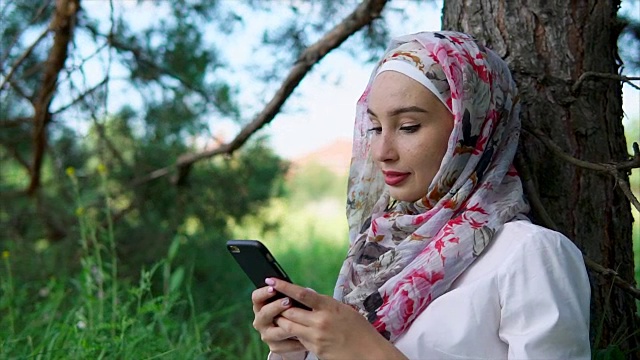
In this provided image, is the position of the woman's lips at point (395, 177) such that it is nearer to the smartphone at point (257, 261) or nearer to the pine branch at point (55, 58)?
the smartphone at point (257, 261)

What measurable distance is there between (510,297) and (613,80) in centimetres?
93

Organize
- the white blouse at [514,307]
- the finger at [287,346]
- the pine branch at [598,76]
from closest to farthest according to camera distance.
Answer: the white blouse at [514,307], the finger at [287,346], the pine branch at [598,76]

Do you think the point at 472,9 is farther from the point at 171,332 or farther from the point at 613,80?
the point at 171,332

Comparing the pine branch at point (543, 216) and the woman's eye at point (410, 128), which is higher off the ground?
the woman's eye at point (410, 128)

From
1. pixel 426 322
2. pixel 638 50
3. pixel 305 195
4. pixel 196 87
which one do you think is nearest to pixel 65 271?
pixel 196 87

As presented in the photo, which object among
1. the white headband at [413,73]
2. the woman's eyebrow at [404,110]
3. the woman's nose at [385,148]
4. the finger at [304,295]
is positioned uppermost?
the white headband at [413,73]

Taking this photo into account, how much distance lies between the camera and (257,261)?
5.02 feet

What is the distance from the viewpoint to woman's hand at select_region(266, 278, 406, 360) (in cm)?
149

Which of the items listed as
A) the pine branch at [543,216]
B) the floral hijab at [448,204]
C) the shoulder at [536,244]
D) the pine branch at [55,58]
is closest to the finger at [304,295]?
the floral hijab at [448,204]

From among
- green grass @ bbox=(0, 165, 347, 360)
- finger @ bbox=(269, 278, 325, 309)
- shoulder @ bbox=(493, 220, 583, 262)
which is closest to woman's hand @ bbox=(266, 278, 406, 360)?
finger @ bbox=(269, 278, 325, 309)

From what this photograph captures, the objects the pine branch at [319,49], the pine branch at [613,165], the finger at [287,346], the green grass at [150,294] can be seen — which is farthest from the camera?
the pine branch at [319,49]

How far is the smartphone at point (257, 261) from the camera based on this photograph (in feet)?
4.93

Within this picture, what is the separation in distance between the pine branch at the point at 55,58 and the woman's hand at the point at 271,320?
2.23m

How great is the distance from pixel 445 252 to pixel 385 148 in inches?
9.7
